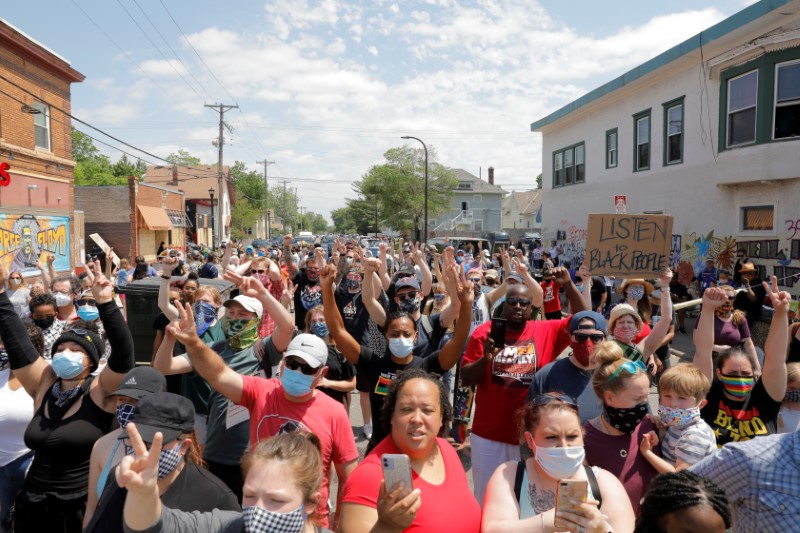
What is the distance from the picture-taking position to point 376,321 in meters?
5.43

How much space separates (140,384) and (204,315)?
1750 millimetres

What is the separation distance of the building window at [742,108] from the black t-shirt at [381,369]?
1387 centimetres

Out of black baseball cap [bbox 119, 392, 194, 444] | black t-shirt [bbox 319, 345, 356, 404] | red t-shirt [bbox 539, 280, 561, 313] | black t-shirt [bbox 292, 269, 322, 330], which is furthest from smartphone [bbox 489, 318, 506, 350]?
red t-shirt [bbox 539, 280, 561, 313]

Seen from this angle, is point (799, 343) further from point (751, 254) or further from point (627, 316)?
point (751, 254)

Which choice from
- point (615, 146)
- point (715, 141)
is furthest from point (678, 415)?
point (615, 146)

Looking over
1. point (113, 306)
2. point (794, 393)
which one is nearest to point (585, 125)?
point (794, 393)

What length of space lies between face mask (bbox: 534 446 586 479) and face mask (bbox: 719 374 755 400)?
176 centimetres

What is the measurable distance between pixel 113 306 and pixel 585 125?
22.9 metres

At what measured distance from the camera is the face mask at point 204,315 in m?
4.62

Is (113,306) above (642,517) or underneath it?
above

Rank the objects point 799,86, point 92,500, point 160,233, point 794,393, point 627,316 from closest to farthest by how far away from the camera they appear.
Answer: point 92,500, point 794,393, point 627,316, point 799,86, point 160,233

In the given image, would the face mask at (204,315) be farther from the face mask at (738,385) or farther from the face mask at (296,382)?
the face mask at (738,385)

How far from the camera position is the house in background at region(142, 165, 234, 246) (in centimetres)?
5634

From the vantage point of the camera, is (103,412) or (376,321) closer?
(103,412)
